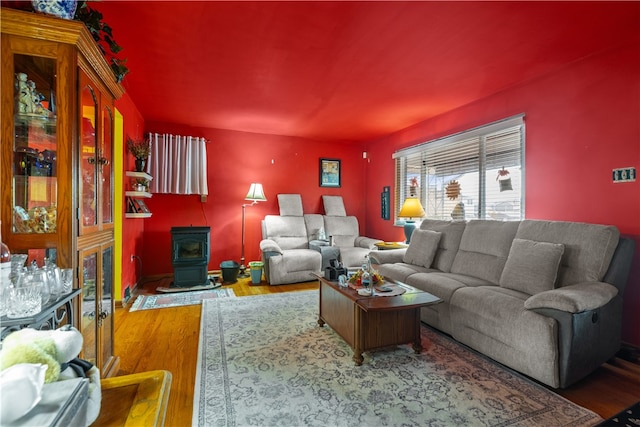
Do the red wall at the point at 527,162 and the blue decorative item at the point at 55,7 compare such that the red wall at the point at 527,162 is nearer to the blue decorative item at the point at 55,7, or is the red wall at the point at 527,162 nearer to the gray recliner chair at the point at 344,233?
the gray recliner chair at the point at 344,233

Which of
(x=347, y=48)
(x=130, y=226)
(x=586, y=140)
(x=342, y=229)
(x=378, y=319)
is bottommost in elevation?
(x=378, y=319)

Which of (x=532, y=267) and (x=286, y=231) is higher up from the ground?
(x=286, y=231)

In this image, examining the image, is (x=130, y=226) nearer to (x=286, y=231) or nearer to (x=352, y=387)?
(x=286, y=231)

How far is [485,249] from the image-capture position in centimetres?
291

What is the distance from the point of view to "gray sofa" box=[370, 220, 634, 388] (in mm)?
1818

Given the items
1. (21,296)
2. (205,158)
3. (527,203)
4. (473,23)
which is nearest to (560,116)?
(527,203)

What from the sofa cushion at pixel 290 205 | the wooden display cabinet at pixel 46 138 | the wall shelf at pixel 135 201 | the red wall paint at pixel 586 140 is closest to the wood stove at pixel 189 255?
the wall shelf at pixel 135 201

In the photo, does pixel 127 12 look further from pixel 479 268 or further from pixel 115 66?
pixel 479 268

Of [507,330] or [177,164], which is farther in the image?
[177,164]

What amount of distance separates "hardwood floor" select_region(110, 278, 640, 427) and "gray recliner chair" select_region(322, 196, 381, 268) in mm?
2361

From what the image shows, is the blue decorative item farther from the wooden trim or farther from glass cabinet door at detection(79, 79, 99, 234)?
glass cabinet door at detection(79, 79, 99, 234)

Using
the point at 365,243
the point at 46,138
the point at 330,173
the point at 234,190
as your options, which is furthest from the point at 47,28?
the point at 330,173

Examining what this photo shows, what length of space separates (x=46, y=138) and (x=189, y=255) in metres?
3.07

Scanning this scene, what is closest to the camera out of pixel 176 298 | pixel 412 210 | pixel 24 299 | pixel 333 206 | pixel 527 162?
pixel 24 299
